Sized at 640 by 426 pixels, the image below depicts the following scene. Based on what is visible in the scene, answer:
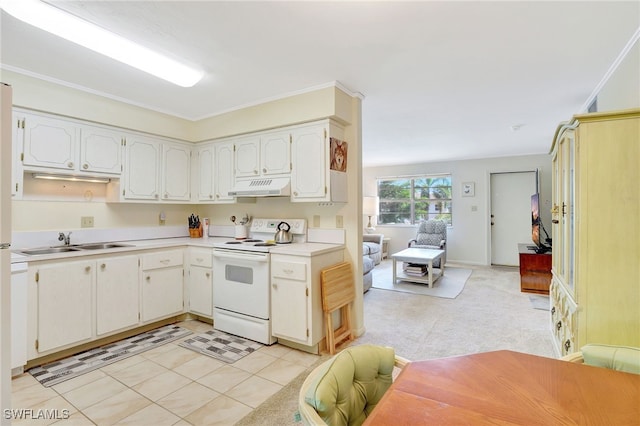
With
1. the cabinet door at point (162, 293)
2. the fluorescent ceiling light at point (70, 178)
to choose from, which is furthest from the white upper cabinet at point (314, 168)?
the fluorescent ceiling light at point (70, 178)

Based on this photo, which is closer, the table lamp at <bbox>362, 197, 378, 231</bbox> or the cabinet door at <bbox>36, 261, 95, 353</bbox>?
the cabinet door at <bbox>36, 261, 95, 353</bbox>

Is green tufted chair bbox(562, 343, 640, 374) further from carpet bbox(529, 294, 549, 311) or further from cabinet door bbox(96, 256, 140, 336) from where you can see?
cabinet door bbox(96, 256, 140, 336)

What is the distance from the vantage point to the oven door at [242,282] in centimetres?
285

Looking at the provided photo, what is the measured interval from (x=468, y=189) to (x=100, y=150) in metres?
6.73

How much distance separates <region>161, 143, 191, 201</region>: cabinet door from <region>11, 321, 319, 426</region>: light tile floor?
6.25ft

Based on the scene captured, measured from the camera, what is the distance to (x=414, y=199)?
25.0ft

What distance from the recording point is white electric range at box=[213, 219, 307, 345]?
9.32 ft

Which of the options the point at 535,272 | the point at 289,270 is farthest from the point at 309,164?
the point at 535,272

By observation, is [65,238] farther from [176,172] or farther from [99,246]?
[176,172]

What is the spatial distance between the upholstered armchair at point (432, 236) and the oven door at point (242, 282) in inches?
175

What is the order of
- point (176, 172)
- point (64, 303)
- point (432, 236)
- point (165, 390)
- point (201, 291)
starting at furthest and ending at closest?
point (432, 236), point (176, 172), point (201, 291), point (64, 303), point (165, 390)

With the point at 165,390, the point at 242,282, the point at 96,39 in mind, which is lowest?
the point at 165,390

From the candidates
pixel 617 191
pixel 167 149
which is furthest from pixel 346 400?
pixel 167 149

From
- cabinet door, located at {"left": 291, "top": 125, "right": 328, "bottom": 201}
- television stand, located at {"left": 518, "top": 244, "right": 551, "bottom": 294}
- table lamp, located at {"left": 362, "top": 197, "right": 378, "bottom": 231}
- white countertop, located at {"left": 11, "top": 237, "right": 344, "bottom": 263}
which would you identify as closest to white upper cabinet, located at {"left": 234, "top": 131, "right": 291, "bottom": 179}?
cabinet door, located at {"left": 291, "top": 125, "right": 328, "bottom": 201}
